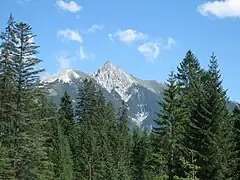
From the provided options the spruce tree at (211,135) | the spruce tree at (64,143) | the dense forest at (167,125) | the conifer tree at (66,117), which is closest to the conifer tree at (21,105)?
the dense forest at (167,125)

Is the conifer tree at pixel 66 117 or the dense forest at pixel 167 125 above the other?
the conifer tree at pixel 66 117

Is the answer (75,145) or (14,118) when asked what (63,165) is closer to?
(75,145)

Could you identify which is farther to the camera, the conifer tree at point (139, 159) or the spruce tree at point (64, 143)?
the conifer tree at point (139, 159)

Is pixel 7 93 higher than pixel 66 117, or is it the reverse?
pixel 66 117

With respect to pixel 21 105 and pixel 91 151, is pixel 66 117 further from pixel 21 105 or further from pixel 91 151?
pixel 21 105

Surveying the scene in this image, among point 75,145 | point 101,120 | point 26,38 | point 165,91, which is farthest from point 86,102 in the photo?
point 26,38

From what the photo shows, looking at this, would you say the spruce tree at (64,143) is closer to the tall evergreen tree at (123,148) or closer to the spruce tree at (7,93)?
the tall evergreen tree at (123,148)

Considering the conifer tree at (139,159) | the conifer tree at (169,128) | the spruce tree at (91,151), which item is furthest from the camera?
the conifer tree at (139,159)

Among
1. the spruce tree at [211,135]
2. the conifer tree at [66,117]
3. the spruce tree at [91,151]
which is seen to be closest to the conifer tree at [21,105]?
the spruce tree at [211,135]

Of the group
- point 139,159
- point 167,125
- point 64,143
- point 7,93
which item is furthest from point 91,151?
point 7,93

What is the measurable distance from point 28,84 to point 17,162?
6029 mm

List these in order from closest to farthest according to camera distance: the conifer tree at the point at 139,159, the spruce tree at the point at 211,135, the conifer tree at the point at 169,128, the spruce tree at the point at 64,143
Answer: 1. the spruce tree at the point at 211,135
2. the conifer tree at the point at 169,128
3. the spruce tree at the point at 64,143
4. the conifer tree at the point at 139,159

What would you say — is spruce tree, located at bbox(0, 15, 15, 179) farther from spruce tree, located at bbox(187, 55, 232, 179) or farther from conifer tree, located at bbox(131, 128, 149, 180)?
conifer tree, located at bbox(131, 128, 149, 180)

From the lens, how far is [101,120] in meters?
87.6
